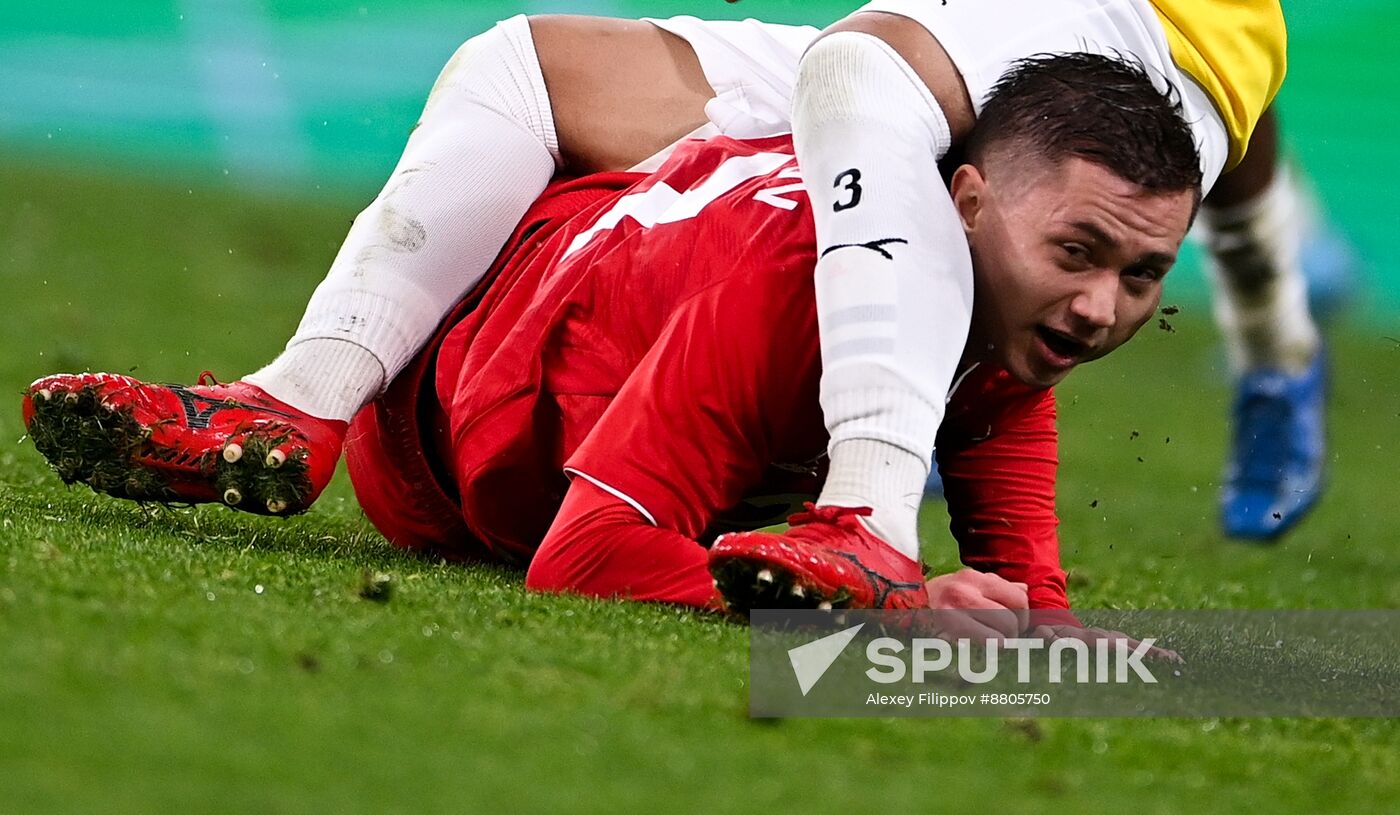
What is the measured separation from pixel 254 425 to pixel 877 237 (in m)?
0.86

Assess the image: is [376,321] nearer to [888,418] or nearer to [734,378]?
[734,378]

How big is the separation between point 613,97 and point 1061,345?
3.09 ft

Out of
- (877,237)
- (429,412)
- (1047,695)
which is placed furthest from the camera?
(429,412)

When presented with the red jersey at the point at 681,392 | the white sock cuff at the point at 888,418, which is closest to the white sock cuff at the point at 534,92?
the red jersey at the point at 681,392

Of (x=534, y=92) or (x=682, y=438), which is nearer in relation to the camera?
(x=682, y=438)

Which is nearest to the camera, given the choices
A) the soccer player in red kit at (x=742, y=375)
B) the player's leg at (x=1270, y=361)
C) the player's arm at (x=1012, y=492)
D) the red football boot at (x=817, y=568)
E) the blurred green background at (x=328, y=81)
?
the red football boot at (x=817, y=568)

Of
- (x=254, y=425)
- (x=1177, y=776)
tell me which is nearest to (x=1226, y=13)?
(x=1177, y=776)

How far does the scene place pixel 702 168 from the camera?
2602 millimetres

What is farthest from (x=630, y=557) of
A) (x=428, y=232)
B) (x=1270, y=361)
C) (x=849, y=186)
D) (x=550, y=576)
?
(x=1270, y=361)

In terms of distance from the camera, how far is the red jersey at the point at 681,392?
86.7 inches

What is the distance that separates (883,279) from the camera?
2.07 metres

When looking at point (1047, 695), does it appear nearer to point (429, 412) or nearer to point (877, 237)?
point (877, 237)

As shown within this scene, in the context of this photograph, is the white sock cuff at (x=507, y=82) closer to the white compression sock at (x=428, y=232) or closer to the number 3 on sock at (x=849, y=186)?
the white compression sock at (x=428, y=232)

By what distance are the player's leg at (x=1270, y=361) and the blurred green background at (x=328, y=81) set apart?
84.2 inches
